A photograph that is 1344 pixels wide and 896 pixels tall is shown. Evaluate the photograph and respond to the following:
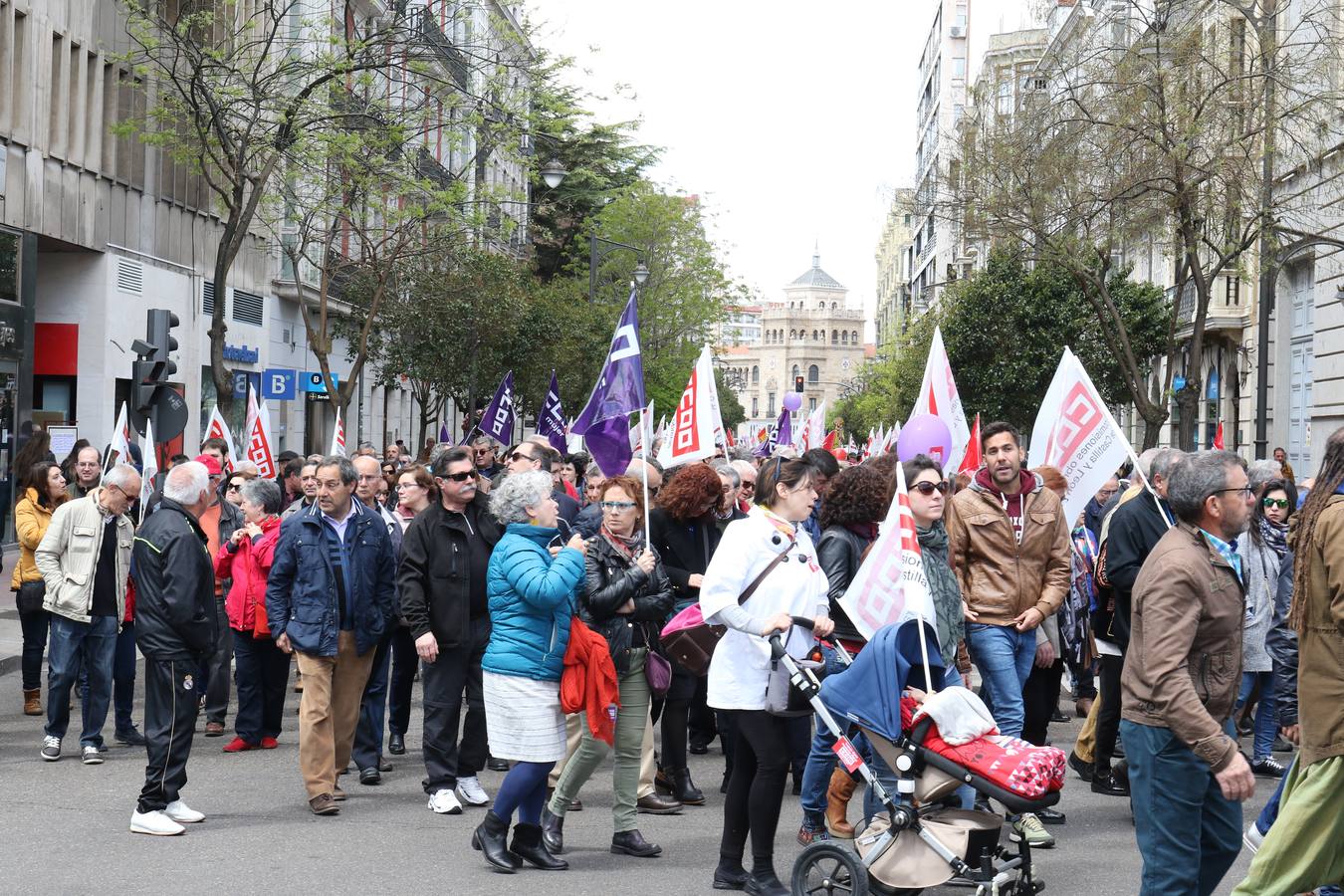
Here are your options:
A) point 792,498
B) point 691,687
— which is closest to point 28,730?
point 691,687

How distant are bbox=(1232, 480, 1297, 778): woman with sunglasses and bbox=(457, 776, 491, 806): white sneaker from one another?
4.28 m

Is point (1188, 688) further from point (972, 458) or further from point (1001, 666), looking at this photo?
point (972, 458)

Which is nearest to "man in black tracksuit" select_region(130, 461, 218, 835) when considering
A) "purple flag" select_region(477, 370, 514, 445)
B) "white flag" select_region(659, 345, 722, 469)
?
"white flag" select_region(659, 345, 722, 469)

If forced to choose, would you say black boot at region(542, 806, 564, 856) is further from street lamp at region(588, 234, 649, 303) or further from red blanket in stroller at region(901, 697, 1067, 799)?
street lamp at region(588, 234, 649, 303)

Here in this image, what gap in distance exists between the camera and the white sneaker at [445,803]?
8.18 metres

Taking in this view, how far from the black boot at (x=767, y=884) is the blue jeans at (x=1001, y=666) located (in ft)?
5.33

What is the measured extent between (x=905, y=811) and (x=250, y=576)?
5.40 m

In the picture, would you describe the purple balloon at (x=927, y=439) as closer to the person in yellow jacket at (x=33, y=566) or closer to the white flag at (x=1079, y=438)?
the white flag at (x=1079, y=438)

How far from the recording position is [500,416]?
1978 centimetres

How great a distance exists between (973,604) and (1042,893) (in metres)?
1.56

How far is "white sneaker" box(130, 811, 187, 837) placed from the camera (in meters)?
7.60

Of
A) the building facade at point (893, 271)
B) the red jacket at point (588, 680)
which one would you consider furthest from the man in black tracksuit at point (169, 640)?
the building facade at point (893, 271)

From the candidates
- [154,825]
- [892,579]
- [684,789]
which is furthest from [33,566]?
[892,579]

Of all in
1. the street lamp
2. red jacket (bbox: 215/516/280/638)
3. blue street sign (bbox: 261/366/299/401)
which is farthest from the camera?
the street lamp
